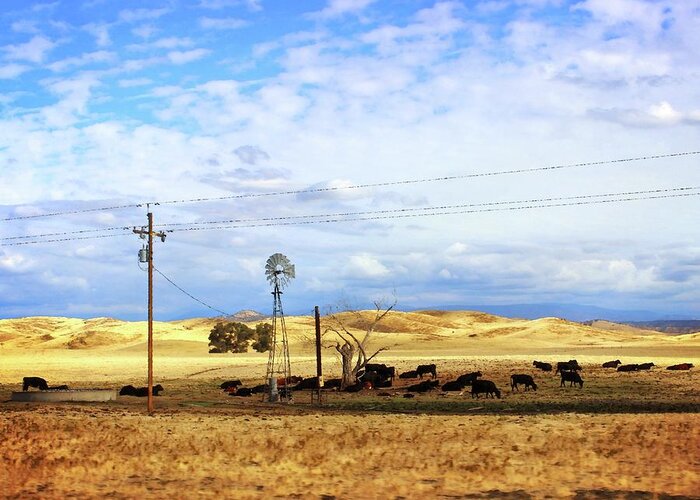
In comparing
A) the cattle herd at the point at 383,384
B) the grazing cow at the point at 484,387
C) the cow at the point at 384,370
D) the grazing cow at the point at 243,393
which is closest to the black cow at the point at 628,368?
the cattle herd at the point at 383,384

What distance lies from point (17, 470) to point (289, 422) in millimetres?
10001

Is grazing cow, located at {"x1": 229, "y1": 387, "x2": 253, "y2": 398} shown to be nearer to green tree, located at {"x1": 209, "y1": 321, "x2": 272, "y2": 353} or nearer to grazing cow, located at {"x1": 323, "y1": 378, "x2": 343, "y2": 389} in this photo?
grazing cow, located at {"x1": 323, "y1": 378, "x2": 343, "y2": 389}

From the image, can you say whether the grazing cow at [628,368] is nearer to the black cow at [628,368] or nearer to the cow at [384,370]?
the black cow at [628,368]

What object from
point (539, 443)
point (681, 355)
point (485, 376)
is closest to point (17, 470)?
point (539, 443)

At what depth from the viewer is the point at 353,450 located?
2114 centimetres

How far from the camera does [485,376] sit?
161 ft

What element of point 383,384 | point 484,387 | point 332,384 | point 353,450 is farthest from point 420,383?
point 353,450

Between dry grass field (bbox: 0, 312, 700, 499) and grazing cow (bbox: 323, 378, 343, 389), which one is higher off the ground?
grazing cow (bbox: 323, 378, 343, 389)

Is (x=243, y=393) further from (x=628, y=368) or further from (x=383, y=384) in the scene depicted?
(x=628, y=368)

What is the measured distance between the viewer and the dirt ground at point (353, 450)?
17172 millimetres

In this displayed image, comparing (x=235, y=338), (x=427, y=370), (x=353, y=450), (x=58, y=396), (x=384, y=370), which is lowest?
(x=353, y=450)

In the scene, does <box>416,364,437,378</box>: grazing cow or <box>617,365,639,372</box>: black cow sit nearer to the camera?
<box>416,364,437,378</box>: grazing cow

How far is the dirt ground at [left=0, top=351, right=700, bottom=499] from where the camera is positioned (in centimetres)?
1717

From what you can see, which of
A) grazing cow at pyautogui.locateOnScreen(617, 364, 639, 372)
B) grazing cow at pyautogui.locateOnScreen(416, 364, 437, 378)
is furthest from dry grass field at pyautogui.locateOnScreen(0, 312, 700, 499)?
grazing cow at pyautogui.locateOnScreen(416, 364, 437, 378)
